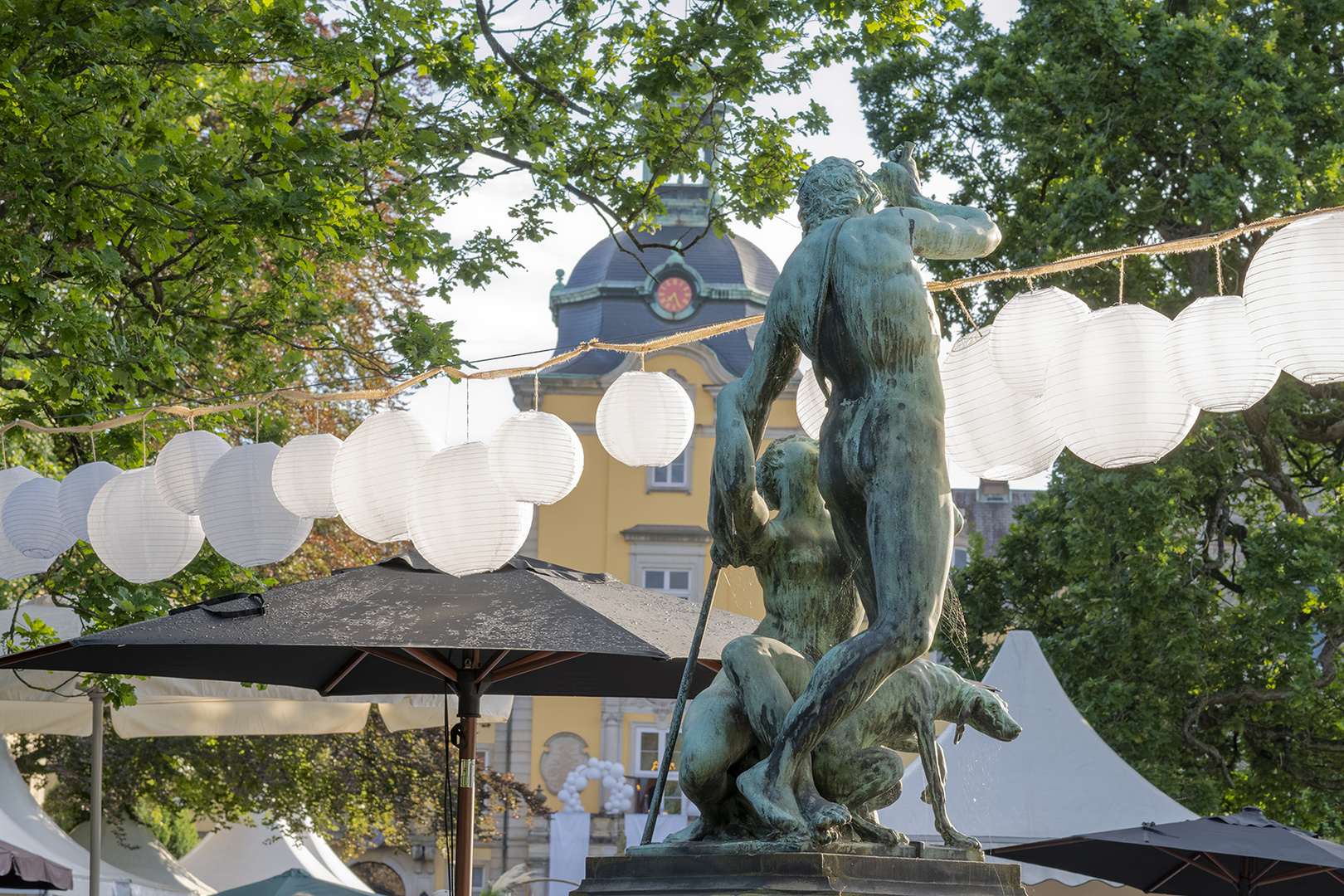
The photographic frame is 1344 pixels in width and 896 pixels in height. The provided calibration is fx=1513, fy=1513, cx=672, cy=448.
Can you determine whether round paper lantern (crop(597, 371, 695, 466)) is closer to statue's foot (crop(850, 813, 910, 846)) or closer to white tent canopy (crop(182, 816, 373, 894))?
statue's foot (crop(850, 813, 910, 846))

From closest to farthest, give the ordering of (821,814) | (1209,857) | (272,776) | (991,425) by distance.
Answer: (821,814), (991,425), (1209,857), (272,776)

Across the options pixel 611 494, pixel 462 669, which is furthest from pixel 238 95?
pixel 611 494

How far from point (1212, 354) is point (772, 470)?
7.88 feet

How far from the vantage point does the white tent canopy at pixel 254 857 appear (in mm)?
17469

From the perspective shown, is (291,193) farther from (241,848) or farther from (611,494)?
Result: (611,494)

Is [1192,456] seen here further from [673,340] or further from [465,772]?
→ [465,772]

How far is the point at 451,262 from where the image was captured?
36.1ft

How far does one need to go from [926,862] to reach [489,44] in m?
9.09

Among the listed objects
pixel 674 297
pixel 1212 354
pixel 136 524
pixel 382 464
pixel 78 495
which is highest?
pixel 674 297

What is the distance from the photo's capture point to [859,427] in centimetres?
325

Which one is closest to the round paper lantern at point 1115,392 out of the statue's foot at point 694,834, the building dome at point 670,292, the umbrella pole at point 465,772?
the statue's foot at point 694,834

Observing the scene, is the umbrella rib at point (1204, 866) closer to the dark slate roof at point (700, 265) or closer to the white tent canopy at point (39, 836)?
the white tent canopy at point (39, 836)

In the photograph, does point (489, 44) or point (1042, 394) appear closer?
point (1042, 394)

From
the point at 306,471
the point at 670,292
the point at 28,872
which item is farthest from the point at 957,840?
the point at 670,292
